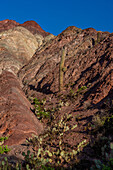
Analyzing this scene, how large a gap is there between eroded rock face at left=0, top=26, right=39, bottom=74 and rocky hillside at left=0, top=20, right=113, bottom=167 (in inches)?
10.3

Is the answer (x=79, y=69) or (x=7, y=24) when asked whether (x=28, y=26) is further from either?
(x=79, y=69)

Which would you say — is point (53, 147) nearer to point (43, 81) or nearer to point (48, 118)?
point (48, 118)

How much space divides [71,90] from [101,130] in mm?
9161

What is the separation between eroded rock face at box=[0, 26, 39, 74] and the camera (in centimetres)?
3156

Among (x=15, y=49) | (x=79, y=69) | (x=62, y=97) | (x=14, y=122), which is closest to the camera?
(x=14, y=122)

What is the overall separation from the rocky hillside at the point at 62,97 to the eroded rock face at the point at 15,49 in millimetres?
261

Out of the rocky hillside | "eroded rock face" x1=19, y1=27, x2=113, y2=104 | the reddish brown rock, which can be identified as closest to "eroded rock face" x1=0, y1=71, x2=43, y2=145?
the rocky hillside

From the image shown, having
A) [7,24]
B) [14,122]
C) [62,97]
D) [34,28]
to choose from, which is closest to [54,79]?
[62,97]

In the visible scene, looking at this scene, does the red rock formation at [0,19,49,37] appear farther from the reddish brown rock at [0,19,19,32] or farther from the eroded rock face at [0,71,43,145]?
the eroded rock face at [0,71,43,145]

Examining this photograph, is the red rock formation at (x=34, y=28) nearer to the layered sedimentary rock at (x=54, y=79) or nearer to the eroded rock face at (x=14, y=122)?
the layered sedimentary rock at (x=54, y=79)

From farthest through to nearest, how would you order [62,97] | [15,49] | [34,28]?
[34,28] < [15,49] < [62,97]

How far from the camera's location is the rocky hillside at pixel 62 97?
934 cm

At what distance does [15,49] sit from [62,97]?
26.9 meters

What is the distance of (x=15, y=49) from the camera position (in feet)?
133
